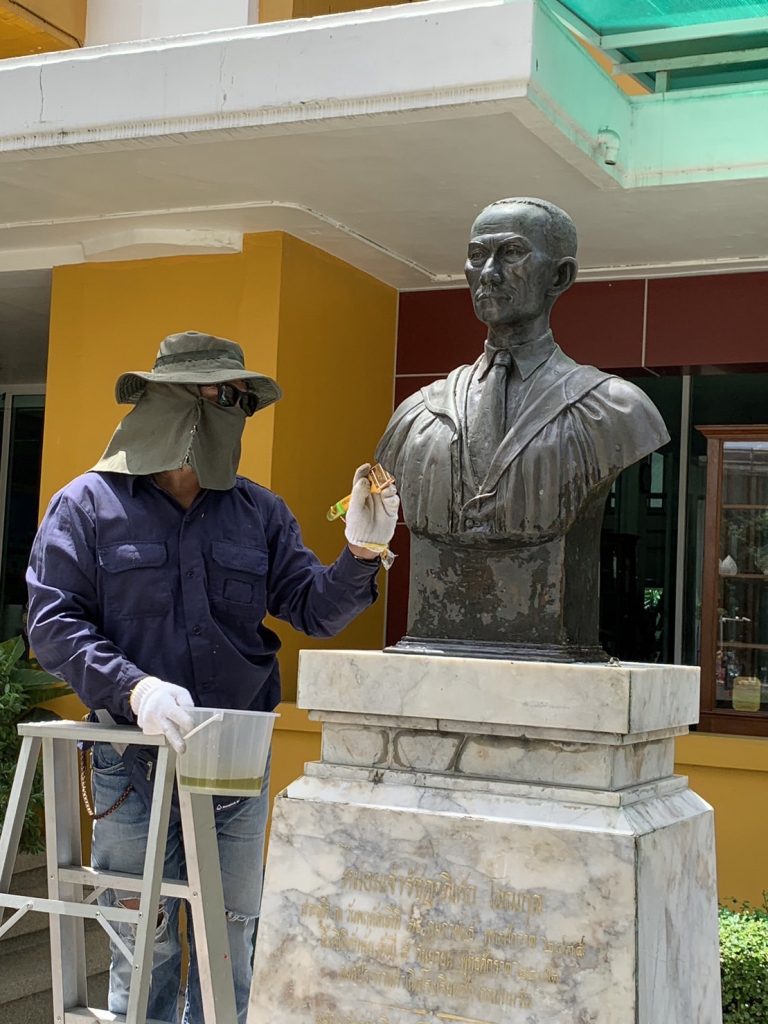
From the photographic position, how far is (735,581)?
5.93 m

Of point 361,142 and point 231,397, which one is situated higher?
point 361,142

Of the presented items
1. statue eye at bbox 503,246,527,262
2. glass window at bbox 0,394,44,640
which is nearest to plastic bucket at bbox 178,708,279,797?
statue eye at bbox 503,246,527,262

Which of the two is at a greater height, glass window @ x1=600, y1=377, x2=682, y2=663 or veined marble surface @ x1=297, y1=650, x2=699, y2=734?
glass window @ x1=600, y1=377, x2=682, y2=663

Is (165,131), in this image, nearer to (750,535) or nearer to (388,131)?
(388,131)

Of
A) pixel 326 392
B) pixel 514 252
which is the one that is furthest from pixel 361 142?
pixel 514 252

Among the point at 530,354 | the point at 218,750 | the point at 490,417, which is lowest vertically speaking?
the point at 218,750

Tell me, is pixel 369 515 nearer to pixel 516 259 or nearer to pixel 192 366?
pixel 192 366

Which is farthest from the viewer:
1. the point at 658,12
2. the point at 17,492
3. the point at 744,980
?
the point at 17,492

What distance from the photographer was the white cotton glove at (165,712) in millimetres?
2795

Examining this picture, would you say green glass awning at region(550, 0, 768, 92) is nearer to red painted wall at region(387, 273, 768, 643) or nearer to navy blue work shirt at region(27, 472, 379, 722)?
red painted wall at region(387, 273, 768, 643)

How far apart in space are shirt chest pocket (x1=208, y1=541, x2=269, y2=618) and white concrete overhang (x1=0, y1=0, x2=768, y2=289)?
1767 mm

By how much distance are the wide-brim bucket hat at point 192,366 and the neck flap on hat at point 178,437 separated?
49mm

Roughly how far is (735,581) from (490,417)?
3.33 m

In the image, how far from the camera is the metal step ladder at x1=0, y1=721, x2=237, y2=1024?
282 cm
